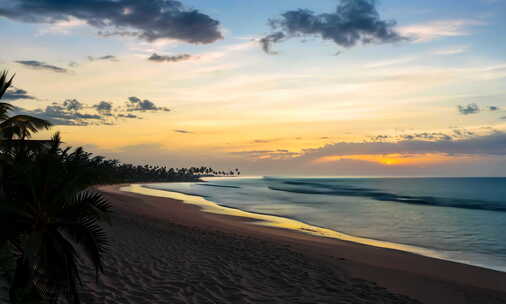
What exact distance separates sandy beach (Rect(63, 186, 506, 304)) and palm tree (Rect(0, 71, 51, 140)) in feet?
18.4

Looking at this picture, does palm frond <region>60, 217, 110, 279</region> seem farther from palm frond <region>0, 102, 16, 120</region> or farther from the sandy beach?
palm frond <region>0, 102, 16, 120</region>

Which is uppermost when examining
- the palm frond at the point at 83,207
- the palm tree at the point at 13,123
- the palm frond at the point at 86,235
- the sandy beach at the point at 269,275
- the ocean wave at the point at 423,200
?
the palm tree at the point at 13,123

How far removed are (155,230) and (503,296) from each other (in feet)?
50.6

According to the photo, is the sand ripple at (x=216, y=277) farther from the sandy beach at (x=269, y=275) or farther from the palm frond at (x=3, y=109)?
the palm frond at (x=3, y=109)

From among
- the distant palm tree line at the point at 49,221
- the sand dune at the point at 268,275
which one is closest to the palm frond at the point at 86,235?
the distant palm tree line at the point at 49,221

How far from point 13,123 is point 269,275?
1151cm

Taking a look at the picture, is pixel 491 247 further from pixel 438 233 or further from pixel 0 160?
pixel 0 160

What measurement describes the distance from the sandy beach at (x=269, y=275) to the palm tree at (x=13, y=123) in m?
5.61

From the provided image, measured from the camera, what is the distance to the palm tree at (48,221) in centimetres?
536

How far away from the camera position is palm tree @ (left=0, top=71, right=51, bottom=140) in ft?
42.6

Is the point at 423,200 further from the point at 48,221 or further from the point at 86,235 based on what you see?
the point at 48,221

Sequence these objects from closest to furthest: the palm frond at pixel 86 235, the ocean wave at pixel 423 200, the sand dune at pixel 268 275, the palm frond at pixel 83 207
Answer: the palm frond at pixel 86 235 → the palm frond at pixel 83 207 → the sand dune at pixel 268 275 → the ocean wave at pixel 423 200

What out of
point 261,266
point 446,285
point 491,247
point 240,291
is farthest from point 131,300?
point 491,247

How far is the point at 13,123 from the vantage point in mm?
14445
